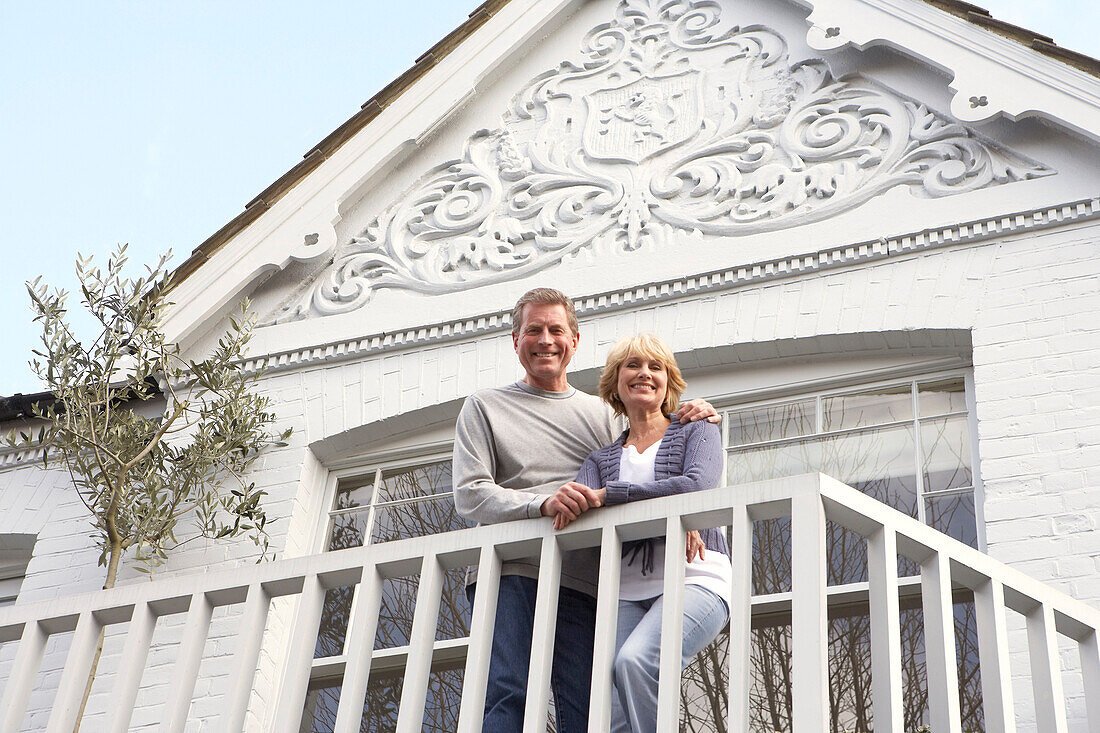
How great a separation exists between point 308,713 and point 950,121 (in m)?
3.65

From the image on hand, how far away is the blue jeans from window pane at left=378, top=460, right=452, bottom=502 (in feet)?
7.60

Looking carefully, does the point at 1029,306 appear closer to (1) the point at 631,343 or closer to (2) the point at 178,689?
(1) the point at 631,343

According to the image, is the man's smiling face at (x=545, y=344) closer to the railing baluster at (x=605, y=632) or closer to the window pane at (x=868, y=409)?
the railing baluster at (x=605, y=632)

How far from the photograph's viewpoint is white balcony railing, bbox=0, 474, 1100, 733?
2.85 metres

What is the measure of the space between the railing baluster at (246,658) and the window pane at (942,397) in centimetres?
280

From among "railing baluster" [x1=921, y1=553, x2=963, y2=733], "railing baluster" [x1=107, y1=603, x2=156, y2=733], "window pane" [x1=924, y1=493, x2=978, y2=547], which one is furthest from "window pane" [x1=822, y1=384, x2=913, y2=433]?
"railing baluster" [x1=107, y1=603, x2=156, y2=733]

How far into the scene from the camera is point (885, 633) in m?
2.84

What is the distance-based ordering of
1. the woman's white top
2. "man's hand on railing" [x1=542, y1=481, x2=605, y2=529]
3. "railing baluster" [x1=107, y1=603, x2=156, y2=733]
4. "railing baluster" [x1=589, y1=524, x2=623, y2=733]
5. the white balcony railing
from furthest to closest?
"railing baluster" [x1=107, y1=603, x2=156, y2=733]
the woman's white top
"man's hand on railing" [x1=542, y1=481, x2=605, y2=529]
"railing baluster" [x1=589, y1=524, x2=623, y2=733]
the white balcony railing

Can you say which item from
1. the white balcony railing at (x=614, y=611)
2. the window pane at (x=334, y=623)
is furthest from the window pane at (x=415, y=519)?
the white balcony railing at (x=614, y=611)

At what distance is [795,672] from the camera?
2.75 metres

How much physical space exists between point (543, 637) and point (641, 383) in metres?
0.87

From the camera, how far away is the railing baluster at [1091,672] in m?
3.38

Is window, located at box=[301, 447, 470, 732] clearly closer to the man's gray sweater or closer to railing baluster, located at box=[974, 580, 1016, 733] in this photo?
the man's gray sweater

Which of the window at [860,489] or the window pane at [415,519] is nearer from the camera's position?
the window at [860,489]
